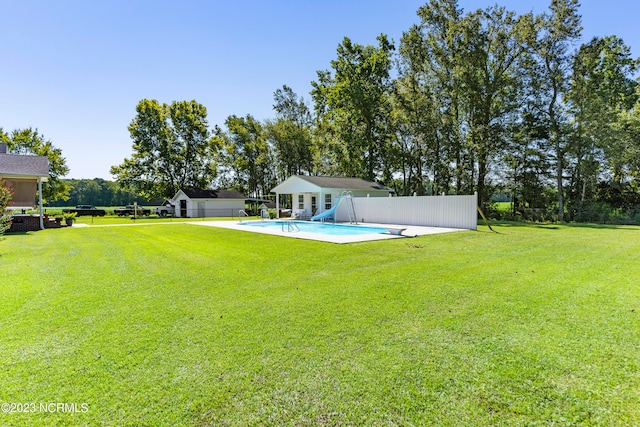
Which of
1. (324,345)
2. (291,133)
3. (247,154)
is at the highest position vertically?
(291,133)

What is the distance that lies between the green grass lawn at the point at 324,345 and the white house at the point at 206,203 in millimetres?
28580

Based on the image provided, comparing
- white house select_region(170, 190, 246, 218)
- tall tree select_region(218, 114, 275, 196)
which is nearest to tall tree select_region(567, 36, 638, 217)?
tall tree select_region(218, 114, 275, 196)

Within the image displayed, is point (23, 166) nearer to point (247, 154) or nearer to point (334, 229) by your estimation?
point (334, 229)

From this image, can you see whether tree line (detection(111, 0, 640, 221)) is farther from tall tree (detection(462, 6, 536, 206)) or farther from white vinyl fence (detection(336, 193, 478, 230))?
white vinyl fence (detection(336, 193, 478, 230))

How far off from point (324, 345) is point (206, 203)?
110 ft

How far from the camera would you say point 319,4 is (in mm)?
13781

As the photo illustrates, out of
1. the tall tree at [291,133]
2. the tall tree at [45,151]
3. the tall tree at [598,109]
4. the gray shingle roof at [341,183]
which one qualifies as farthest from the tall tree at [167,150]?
the tall tree at [598,109]

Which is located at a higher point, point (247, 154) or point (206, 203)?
point (247, 154)

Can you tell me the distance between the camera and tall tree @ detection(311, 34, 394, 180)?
1054 inches

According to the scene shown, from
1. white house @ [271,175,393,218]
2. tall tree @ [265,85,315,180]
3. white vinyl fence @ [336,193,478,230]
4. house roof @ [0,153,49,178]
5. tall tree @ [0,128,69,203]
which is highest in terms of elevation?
tall tree @ [265,85,315,180]

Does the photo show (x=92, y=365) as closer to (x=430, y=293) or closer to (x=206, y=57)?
(x=430, y=293)

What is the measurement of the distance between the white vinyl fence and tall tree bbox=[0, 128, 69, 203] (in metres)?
27.5

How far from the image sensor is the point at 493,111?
21703mm

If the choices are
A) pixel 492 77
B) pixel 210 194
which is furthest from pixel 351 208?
pixel 210 194
